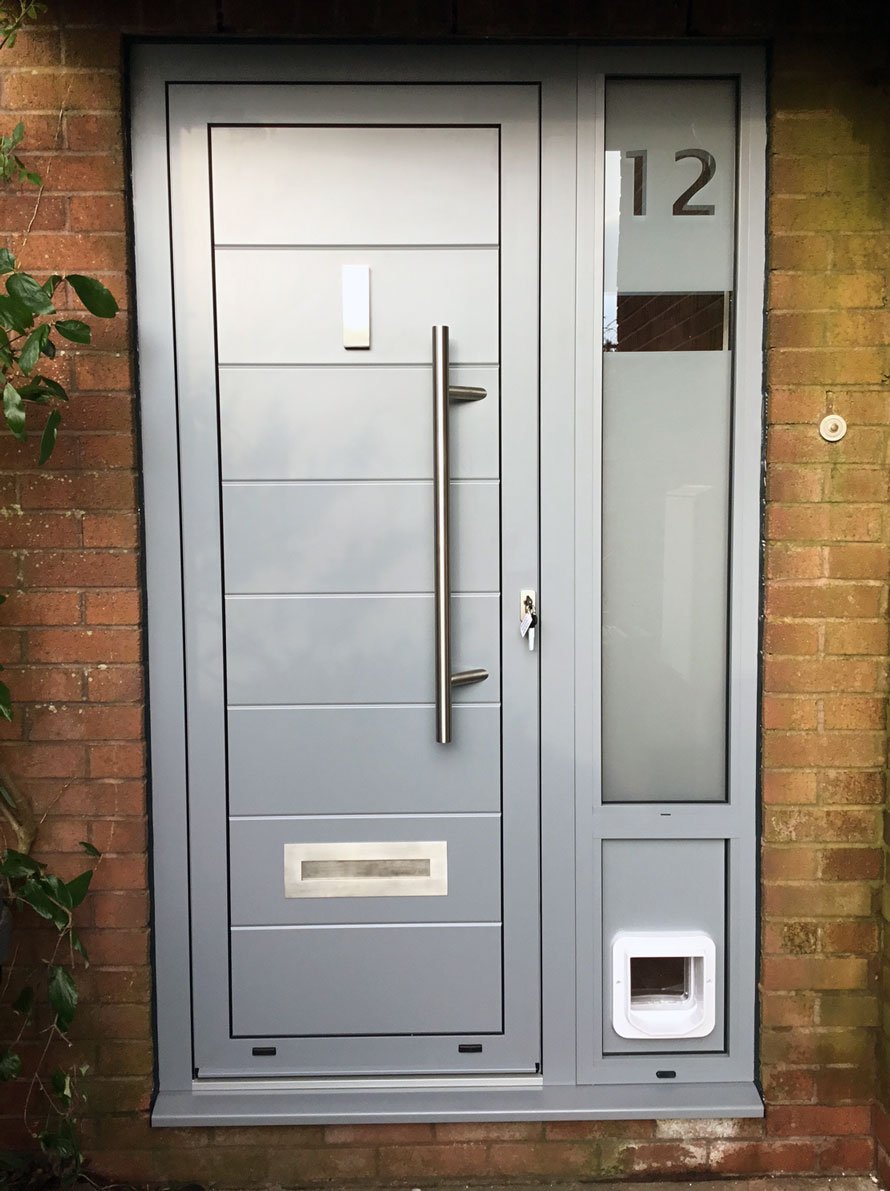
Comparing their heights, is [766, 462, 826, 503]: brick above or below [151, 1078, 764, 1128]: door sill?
above

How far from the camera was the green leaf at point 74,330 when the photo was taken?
1963 mm

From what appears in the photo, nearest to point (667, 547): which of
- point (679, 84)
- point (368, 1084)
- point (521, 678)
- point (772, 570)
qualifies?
point (772, 570)

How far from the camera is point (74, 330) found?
6.51 ft

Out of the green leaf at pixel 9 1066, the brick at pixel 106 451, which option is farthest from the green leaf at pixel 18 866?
the brick at pixel 106 451

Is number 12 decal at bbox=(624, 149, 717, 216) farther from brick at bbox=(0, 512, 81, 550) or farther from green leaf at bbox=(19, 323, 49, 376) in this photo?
brick at bbox=(0, 512, 81, 550)

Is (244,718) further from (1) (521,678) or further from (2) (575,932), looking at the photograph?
(2) (575,932)

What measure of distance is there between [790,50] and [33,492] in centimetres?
210

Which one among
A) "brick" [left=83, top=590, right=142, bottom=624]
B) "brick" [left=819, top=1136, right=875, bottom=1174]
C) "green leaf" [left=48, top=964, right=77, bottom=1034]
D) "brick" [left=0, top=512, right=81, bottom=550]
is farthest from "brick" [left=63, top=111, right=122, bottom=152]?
"brick" [left=819, top=1136, right=875, bottom=1174]

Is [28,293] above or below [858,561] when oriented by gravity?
above

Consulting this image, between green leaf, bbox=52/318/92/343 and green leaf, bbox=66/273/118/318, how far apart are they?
0.06m

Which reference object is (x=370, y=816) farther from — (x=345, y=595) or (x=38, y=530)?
(x=38, y=530)

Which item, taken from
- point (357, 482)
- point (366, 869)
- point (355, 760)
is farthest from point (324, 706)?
point (357, 482)

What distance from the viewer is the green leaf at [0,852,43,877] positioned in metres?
2.10

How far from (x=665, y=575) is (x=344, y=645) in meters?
0.83
